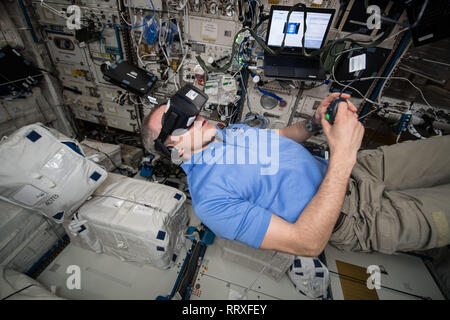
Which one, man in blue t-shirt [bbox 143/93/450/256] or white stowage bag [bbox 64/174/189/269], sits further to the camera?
white stowage bag [bbox 64/174/189/269]

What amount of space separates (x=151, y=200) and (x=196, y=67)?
4.91 ft

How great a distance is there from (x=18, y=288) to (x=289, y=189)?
165cm

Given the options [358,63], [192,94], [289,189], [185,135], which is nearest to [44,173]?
[185,135]

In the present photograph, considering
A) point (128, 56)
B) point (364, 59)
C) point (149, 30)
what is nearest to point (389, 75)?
point (364, 59)

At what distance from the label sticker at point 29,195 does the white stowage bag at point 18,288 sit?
0.42 meters

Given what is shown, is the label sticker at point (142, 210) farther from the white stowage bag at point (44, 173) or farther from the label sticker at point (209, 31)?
the label sticker at point (209, 31)

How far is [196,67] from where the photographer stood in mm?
2025

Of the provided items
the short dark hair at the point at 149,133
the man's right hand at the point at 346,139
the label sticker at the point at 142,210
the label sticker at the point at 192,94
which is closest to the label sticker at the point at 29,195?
the label sticker at the point at 142,210

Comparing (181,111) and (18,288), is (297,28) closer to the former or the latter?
(181,111)

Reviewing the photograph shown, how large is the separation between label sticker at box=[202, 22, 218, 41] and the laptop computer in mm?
581

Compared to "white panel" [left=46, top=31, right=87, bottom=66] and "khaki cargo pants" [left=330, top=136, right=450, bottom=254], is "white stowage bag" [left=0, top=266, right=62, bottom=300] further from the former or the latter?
"white panel" [left=46, top=31, right=87, bottom=66]

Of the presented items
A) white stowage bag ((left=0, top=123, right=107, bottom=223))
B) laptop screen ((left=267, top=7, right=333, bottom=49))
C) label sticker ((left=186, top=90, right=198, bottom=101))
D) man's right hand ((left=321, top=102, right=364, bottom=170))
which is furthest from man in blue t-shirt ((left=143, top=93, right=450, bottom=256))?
laptop screen ((left=267, top=7, right=333, bottom=49))

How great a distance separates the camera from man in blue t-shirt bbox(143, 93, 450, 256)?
2.67ft

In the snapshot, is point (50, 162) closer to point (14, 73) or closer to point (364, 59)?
point (14, 73)
